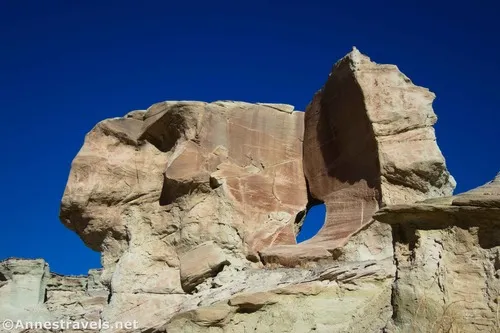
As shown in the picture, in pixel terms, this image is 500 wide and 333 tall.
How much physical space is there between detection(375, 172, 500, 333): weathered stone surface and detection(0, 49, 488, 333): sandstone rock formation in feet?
0.95

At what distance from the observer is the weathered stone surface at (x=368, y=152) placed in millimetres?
9250

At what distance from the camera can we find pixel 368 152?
32.2ft

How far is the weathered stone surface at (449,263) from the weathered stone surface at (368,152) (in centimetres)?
368

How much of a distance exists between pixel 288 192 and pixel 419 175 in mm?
2781

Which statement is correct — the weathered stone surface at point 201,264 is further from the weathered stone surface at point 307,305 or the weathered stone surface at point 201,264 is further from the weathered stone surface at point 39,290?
the weathered stone surface at point 39,290

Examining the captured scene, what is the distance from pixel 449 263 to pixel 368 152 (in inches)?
178

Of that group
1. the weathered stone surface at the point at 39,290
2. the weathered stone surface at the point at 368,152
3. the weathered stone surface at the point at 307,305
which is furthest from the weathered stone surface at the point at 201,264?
the weathered stone surface at the point at 39,290

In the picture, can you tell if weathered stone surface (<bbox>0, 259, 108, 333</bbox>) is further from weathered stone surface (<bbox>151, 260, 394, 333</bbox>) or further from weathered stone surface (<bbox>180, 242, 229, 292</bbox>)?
weathered stone surface (<bbox>151, 260, 394, 333</bbox>)

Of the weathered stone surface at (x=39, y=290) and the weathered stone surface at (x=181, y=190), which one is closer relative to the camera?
the weathered stone surface at (x=181, y=190)

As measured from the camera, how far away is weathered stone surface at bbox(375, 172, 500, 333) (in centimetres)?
520

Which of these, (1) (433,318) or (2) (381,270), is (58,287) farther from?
(1) (433,318)

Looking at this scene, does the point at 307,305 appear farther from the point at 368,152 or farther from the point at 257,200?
the point at 257,200

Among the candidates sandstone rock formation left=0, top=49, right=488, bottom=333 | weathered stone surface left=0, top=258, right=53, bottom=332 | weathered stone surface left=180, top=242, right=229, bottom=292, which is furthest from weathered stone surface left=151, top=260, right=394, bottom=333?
weathered stone surface left=0, top=258, right=53, bottom=332

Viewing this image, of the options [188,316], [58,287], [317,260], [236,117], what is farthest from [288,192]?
[58,287]
